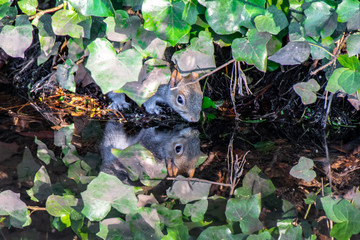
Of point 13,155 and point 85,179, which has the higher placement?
point 85,179

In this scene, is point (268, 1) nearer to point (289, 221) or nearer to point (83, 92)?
point (289, 221)

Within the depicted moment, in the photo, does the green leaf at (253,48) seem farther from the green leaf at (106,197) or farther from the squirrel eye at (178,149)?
the green leaf at (106,197)

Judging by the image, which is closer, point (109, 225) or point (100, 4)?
point (109, 225)

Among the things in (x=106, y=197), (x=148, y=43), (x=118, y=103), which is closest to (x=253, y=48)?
(x=148, y=43)

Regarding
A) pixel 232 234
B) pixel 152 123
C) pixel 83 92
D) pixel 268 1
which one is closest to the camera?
pixel 232 234

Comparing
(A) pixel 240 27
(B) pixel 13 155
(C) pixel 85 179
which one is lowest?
(B) pixel 13 155

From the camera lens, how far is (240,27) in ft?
3.84

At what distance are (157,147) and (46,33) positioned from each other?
1.96 feet

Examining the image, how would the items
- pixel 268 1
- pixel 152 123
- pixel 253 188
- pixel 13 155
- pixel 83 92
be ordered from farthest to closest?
1. pixel 83 92
2. pixel 152 123
3. pixel 13 155
4. pixel 268 1
5. pixel 253 188

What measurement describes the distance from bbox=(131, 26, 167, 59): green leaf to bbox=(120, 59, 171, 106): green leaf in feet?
0.20

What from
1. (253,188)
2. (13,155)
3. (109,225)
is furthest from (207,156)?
(13,155)

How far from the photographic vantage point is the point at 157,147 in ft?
4.42

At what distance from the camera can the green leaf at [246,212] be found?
2.65 ft

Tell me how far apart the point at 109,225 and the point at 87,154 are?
0.50m
